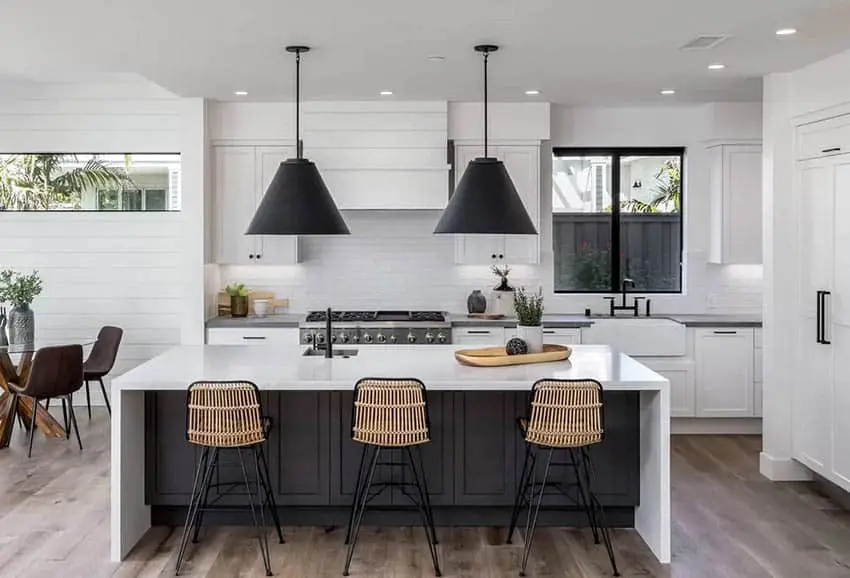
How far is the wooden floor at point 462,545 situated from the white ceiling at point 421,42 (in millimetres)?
2676

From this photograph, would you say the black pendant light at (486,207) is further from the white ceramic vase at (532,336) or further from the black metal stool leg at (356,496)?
the black metal stool leg at (356,496)

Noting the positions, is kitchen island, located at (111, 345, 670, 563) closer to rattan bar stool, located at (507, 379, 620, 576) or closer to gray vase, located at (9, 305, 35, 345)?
rattan bar stool, located at (507, 379, 620, 576)

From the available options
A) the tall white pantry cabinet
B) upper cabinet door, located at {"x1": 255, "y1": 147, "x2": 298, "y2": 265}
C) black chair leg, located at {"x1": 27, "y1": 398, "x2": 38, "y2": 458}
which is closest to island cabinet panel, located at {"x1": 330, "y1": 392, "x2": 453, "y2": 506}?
the tall white pantry cabinet

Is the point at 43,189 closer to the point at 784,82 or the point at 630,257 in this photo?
the point at 630,257

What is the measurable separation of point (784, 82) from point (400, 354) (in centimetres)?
313

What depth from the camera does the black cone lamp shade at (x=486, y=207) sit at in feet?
15.6

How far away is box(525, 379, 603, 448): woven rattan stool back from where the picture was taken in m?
4.20

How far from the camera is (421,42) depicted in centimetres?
501

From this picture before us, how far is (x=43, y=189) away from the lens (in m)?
7.96

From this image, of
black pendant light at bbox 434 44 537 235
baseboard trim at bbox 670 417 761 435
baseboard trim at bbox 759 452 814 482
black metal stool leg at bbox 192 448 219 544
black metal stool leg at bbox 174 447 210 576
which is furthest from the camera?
baseboard trim at bbox 670 417 761 435

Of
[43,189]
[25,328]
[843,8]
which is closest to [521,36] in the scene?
[843,8]

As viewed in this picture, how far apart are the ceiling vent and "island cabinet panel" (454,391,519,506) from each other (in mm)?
2222

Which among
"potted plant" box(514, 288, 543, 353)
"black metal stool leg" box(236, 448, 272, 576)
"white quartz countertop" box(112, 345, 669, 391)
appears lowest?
"black metal stool leg" box(236, 448, 272, 576)

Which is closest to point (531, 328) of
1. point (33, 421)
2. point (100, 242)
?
point (33, 421)
